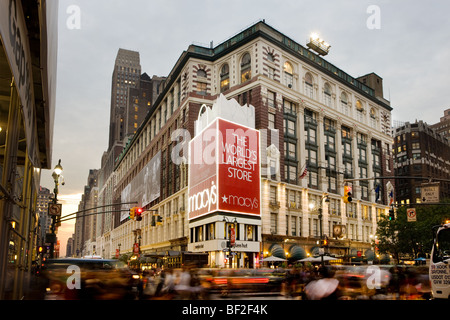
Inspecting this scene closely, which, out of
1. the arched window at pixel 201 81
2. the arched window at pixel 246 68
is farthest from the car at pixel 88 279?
the arched window at pixel 201 81

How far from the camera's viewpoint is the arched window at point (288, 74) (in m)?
63.6

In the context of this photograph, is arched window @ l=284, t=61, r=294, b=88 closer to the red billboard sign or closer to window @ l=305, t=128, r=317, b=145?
window @ l=305, t=128, r=317, b=145

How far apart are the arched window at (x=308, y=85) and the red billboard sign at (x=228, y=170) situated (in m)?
16.8

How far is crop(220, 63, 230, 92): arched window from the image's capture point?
64.9 meters

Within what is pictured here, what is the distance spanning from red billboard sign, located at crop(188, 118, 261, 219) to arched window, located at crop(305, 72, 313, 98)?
16820mm

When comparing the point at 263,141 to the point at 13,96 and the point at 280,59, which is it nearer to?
the point at 280,59

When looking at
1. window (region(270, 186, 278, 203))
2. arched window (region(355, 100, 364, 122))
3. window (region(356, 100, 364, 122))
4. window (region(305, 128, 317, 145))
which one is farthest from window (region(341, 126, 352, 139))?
window (region(270, 186, 278, 203))

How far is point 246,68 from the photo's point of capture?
61656 millimetres

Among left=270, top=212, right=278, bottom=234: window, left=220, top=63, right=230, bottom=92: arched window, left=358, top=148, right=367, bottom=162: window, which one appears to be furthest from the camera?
left=358, top=148, right=367, bottom=162: window

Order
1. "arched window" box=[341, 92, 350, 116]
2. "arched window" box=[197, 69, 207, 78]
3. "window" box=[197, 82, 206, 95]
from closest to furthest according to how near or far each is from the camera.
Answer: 1. "window" box=[197, 82, 206, 95]
2. "arched window" box=[197, 69, 207, 78]
3. "arched window" box=[341, 92, 350, 116]

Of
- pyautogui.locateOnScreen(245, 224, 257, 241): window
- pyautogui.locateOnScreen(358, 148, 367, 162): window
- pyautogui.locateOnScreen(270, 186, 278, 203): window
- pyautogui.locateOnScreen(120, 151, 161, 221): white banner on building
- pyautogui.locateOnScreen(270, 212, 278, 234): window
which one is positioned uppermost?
pyautogui.locateOnScreen(358, 148, 367, 162): window

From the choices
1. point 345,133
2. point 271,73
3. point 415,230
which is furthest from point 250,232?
point 345,133
